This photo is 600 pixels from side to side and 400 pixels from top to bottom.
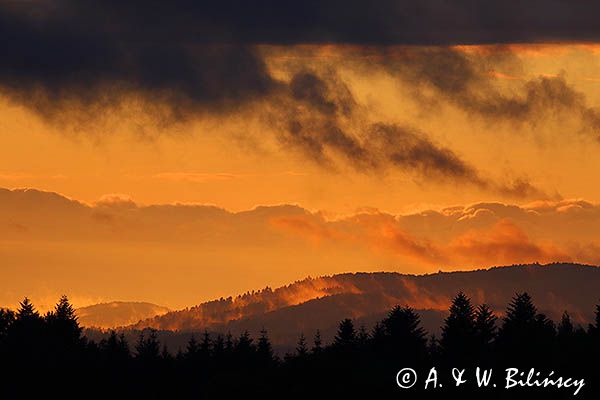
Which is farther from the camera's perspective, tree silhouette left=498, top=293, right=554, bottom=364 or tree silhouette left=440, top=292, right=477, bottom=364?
tree silhouette left=440, top=292, right=477, bottom=364

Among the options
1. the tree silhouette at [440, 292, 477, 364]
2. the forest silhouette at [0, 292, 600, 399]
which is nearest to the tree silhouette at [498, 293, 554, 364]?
the forest silhouette at [0, 292, 600, 399]

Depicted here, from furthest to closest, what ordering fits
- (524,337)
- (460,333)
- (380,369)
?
(460,333), (380,369), (524,337)

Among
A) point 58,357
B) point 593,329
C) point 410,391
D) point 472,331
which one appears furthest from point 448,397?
point 58,357

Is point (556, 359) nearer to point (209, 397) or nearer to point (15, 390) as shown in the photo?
Result: point (209, 397)

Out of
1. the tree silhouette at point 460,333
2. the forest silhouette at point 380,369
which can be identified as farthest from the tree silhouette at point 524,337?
the tree silhouette at point 460,333

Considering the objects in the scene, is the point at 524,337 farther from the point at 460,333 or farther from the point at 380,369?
the point at 460,333

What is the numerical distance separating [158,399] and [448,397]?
67.2 meters

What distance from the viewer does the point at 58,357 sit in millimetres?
197500

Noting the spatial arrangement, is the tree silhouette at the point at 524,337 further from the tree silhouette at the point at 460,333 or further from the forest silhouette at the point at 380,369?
the tree silhouette at the point at 460,333

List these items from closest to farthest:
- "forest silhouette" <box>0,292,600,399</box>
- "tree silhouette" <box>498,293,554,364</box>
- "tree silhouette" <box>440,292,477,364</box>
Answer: "forest silhouette" <box>0,292,600,399</box>, "tree silhouette" <box>498,293,554,364</box>, "tree silhouette" <box>440,292,477,364</box>

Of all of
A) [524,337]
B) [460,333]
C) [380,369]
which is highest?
[460,333]

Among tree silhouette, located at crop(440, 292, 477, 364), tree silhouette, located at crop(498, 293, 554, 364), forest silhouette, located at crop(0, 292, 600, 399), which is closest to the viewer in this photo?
forest silhouette, located at crop(0, 292, 600, 399)

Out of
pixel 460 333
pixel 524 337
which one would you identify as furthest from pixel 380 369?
pixel 460 333

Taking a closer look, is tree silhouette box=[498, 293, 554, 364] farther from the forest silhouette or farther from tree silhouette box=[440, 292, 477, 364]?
tree silhouette box=[440, 292, 477, 364]
